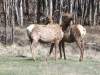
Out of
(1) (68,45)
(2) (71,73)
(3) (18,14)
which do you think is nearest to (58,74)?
(2) (71,73)

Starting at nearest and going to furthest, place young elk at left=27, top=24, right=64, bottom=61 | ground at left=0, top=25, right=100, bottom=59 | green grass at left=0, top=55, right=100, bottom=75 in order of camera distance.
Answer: green grass at left=0, top=55, right=100, bottom=75 < young elk at left=27, top=24, right=64, bottom=61 < ground at left=0, top=25, right=100, bottom=59

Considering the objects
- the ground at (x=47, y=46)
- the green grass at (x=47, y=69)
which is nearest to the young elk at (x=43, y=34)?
the green grass at (x=47, y=69)

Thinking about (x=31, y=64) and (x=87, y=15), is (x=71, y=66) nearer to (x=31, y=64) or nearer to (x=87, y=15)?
(x=31, y=64)

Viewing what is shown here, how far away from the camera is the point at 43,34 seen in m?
17.1

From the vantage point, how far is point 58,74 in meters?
13.0

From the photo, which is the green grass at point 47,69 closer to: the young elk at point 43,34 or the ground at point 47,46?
the young elk at point 43,34

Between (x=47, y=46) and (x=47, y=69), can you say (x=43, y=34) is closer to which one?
(x=47, y=69)

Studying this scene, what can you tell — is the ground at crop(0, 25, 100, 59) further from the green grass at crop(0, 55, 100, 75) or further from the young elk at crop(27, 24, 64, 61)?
the green grass at crop(0, 55, 100, 75)

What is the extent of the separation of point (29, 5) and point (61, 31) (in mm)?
35313

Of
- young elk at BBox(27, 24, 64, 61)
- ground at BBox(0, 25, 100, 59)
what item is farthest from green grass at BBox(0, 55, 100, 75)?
ground at BBox(0, 25, 100, 59)

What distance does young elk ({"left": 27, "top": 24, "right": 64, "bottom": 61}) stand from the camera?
666 inches

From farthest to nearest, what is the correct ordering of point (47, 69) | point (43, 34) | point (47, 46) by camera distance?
point (47, 46)
point (43, 34)
point (47, 69)

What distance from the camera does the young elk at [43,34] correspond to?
1692 centimetres

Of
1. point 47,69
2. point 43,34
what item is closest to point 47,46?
point 43,34
